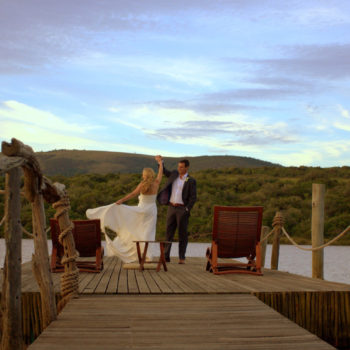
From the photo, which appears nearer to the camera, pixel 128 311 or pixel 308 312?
pixel 128 311

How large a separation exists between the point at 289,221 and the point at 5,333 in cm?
2804

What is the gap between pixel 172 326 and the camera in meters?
4.85

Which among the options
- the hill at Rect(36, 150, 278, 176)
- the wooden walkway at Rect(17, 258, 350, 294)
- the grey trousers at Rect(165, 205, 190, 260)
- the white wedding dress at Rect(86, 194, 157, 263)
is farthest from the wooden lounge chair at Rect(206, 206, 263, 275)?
the hill at Rect(36, 150, 278, 176)

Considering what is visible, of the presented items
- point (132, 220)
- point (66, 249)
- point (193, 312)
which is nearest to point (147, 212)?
point (132, 220)

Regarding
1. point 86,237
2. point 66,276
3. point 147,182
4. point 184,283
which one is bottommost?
point 184,283

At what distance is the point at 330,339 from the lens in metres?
6.89

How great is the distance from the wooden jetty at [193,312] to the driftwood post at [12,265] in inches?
16.1

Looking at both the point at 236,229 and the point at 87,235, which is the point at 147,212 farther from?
the point at 236,229

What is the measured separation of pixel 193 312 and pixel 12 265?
1798 mm

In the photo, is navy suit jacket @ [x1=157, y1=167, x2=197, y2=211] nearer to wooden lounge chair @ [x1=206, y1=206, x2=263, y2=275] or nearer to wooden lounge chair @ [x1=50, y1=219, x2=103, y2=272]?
wooden lounge chair @ [x1=206, y1=206, x2=263, y2=275]

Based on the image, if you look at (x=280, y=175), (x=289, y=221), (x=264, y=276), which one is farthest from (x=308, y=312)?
(x=280, y=175)

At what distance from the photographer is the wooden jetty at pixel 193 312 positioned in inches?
173

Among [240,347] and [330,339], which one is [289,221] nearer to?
[330,339]

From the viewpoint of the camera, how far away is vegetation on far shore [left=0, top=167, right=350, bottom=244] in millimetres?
30891
